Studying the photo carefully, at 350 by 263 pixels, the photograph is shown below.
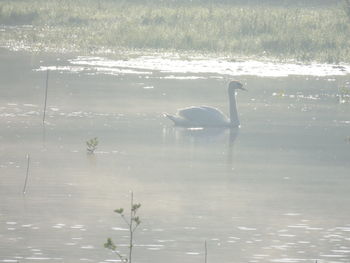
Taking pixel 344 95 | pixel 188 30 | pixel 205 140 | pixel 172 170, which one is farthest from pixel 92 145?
pixel 188 30

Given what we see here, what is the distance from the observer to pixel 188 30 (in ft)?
113

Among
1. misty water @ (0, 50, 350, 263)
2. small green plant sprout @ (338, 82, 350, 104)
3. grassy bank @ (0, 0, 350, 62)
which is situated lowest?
misty water @ (0, 50, 350, 263)

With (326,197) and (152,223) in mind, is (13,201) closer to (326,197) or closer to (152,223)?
(152,223)

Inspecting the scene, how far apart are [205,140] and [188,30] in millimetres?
16692

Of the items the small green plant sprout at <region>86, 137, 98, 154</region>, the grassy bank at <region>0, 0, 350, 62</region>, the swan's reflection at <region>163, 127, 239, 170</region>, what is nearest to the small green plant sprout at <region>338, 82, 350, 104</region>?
the swan's reflection at <region>163, 127, 239, 170</region>

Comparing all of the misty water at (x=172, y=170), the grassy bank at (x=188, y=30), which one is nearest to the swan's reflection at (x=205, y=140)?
the misty water at (x=172, y=170)

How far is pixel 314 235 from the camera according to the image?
37.0 ft

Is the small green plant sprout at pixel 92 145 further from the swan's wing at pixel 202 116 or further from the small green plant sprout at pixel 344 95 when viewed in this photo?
the small green plant sprout at pixel 344 95

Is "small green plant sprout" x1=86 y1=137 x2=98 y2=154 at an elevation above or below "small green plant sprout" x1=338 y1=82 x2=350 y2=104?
below

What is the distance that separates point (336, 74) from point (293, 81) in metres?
2.04

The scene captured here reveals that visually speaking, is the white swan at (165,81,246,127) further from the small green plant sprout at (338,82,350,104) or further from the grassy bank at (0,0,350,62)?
the grassy bank at (0,0,350,62)

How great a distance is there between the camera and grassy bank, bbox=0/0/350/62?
3222 cm

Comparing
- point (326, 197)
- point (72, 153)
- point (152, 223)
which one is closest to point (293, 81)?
point (72, 153)

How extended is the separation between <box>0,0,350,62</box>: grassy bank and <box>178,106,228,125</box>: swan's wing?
11.1 meters
